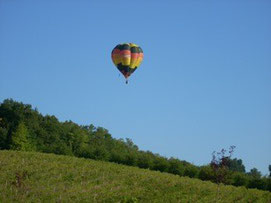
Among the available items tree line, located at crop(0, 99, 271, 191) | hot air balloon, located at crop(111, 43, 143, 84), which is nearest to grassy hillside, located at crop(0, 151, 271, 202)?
tree line, located at crop(0, 99, 271, 191)

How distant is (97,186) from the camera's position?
31.6 meters

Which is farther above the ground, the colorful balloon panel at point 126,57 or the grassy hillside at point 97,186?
the colorful balloon panel at point 126,57

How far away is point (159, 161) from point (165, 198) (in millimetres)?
16646

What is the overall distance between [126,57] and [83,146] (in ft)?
71.7

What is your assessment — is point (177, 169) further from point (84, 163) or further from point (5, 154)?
point (5, 154)

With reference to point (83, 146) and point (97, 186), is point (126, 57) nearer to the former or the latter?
point (97, 186)

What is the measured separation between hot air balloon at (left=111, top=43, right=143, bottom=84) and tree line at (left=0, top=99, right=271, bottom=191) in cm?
891

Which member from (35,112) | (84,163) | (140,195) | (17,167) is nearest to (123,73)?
(84,163)

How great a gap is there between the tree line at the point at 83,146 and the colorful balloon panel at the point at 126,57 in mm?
8926

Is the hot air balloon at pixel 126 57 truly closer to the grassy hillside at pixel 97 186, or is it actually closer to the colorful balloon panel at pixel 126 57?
the colorful balloon panel at pixel 126 57

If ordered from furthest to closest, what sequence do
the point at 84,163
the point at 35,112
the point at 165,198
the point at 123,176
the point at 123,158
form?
the point at 35,112 → the point at 123,158 → the point at 84,163 → the point at 123,176 → the point at 165,198

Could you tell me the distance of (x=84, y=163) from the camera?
3938cm

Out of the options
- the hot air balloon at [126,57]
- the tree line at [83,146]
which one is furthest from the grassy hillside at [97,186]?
the hot air balloon at [126,57]

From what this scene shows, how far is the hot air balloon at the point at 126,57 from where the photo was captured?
133ft
